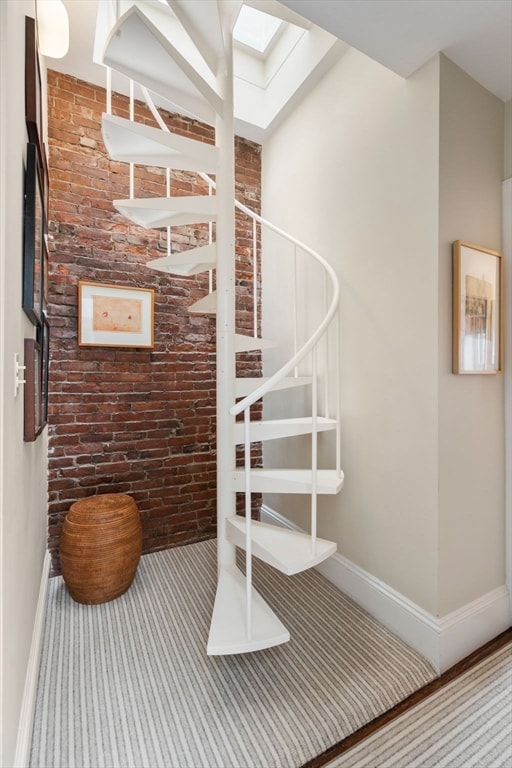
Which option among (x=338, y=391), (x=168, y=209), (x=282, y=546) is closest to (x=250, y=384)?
(x=338, y=391)

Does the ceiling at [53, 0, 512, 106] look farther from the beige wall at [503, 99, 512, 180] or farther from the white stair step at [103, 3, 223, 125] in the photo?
the white stair step at [103, 3, 223, 125]

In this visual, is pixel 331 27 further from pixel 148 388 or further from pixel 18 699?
pixel 18 699

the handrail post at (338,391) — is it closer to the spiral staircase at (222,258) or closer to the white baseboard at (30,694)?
→ the spiral staircase at (222,258)

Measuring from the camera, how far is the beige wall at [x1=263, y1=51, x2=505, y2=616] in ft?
5.60

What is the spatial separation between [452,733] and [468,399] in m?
1.35

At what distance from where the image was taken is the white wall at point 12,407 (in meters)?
1.00

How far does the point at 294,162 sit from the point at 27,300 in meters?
2.21

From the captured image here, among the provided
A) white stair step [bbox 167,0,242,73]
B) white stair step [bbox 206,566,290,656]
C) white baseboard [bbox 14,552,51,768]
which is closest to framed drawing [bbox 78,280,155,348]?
white stair step [bbox 167,0,242,73]

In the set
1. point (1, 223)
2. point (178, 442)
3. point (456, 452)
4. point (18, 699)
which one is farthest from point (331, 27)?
point (18, 699)

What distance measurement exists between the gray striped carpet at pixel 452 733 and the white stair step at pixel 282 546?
0.62 metres

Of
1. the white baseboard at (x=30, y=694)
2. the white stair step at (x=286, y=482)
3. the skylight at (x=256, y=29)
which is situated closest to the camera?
the white baseboard at (x=30, y=694)

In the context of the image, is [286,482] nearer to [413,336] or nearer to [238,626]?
[238,626]

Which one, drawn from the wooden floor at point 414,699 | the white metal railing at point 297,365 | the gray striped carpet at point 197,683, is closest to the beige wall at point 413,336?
the white metal railing at point 297,365

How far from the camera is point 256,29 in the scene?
2.75 m
